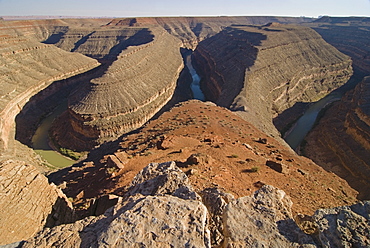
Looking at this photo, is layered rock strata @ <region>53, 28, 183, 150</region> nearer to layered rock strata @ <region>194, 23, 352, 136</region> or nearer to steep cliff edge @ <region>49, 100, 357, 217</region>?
layered rock strata @ <region>194, 23, 352, 136</region>

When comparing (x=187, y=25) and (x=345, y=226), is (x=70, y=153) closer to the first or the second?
(x=345, y=226)

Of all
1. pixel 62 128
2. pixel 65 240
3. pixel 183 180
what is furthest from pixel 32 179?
pixel 62 128

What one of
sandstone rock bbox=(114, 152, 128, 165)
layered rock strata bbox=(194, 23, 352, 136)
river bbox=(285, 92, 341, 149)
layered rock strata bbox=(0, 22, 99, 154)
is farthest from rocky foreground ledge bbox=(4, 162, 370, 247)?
river bbox=(285, 92, 341, 149)

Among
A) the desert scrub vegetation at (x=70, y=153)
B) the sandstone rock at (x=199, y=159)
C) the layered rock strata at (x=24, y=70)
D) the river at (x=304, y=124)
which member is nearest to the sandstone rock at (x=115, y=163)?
the sandstone rock at (x=199, y=159)

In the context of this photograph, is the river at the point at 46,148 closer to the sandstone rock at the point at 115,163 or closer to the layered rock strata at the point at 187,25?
the sandstone rock at the point at 115,163

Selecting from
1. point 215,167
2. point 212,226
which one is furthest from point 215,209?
point 215,167

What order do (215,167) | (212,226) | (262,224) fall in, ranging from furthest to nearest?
(215,167)
(212,226)
(262,224)

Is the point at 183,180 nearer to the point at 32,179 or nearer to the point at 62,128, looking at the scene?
the point at 32,179
